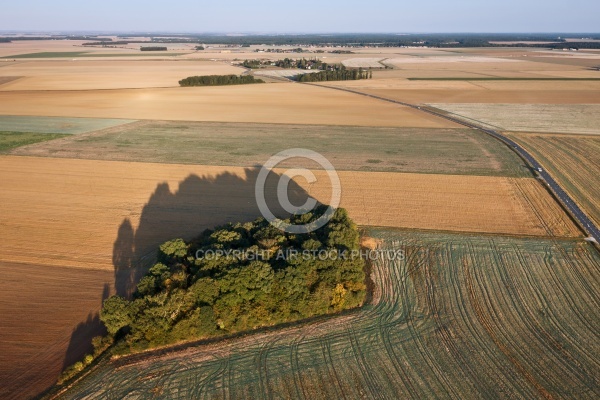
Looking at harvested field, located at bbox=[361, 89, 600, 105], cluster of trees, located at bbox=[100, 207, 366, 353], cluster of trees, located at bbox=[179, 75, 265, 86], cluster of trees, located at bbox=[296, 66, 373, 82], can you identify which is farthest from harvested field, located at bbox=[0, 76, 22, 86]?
cluster of trees, located at bbox=[100, 207, 366, 353]

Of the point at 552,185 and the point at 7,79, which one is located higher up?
the point at 7,79

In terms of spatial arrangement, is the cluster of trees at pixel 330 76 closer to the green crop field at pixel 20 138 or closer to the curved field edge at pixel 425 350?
the green crop field at pixel 20 138

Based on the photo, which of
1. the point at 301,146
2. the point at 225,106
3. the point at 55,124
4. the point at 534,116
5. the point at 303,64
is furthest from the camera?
the point at 303,64

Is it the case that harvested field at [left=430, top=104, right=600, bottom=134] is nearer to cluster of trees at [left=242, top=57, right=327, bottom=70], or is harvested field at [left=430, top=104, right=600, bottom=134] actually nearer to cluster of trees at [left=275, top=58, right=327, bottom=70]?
cluster of trees at [left=275, top=58, right=327, bottom=70]

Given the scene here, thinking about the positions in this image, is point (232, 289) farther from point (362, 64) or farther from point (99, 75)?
point (362, 64)

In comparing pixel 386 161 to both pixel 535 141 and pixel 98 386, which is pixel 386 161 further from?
pixel 98 386

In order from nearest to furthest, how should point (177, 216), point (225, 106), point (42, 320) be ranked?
point (42, 320) → point (177, 216) → point (225, 106)

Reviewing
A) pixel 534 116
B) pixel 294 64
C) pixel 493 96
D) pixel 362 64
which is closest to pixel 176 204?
pixel 534 116

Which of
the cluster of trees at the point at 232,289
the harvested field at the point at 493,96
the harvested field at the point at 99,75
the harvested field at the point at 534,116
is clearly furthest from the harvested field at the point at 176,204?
the harvested field at the point at 99,75
